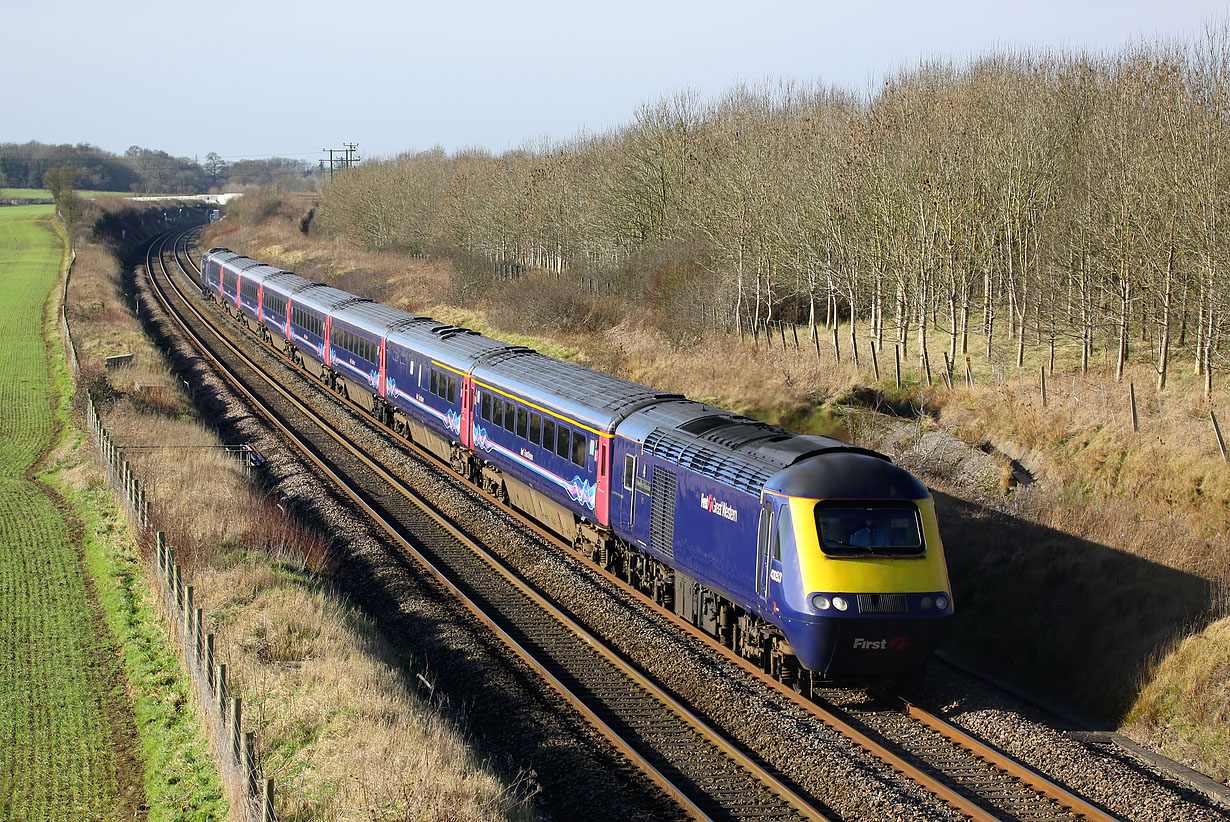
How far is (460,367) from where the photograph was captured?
68.5ft

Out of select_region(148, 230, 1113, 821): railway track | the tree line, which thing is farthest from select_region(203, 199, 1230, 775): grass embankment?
the tree line

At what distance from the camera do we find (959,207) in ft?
86.1

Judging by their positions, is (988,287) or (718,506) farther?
(988,287)

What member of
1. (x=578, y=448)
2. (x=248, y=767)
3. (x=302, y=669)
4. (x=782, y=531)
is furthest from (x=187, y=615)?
(x=782, y=531)

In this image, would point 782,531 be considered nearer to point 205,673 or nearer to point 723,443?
point 723,443

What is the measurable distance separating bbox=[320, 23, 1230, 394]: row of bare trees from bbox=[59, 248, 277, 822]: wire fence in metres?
18.8

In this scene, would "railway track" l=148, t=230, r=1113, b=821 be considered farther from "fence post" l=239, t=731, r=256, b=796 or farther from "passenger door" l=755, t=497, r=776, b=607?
"fence post" l=239, t=731, r=256, b=796

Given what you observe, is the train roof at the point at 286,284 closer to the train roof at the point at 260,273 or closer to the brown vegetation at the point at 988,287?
the train roof at the point at 260,273

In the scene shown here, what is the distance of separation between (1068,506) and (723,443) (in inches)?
253

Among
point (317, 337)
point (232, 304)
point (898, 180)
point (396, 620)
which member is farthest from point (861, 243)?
point (232, 304)

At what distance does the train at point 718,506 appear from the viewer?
34.6 feet

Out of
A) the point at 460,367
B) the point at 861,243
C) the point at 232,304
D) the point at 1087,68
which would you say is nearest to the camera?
the point at 460,367

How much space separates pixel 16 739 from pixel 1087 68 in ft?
107

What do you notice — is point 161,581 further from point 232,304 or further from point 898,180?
point 232,304
